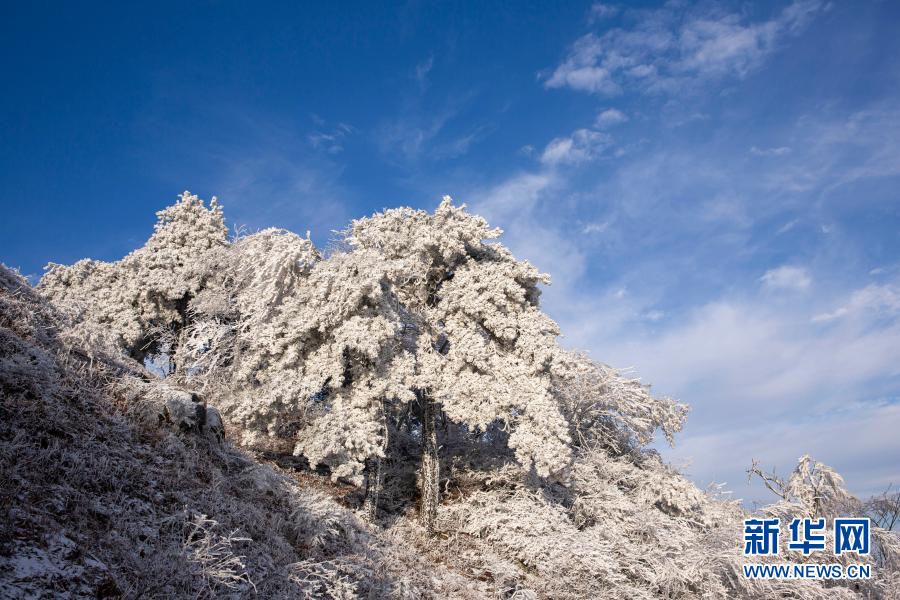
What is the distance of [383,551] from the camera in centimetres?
1154

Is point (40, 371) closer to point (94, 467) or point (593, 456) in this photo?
point (94, 467)

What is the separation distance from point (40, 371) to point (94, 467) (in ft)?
7.73

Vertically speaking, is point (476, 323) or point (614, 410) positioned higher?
point (476, 323)

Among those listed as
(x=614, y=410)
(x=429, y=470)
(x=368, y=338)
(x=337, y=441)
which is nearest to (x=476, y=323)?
(x=368, y=338)

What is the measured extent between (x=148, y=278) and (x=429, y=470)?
42.1 feet

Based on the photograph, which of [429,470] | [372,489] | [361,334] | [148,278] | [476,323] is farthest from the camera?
[148,278]

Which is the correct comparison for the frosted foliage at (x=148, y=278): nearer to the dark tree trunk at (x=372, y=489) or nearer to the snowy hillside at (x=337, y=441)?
the snowy hillside at (x=337, y=441)

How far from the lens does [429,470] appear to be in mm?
16234

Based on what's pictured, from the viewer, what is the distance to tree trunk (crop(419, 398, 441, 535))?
15563 mm

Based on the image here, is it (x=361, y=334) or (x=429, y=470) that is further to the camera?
(x=429, y=470)

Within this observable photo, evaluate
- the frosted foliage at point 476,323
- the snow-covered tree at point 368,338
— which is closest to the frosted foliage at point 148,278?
the snow-covered tree at point 368,338

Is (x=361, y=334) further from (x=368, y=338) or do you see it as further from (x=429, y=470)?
(x=429, y=470)

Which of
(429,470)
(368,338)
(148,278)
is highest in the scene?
(148,278)

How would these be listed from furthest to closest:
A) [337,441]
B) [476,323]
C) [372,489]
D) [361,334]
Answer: [476,323]
[372,489]
[361,334]
[337,441]
